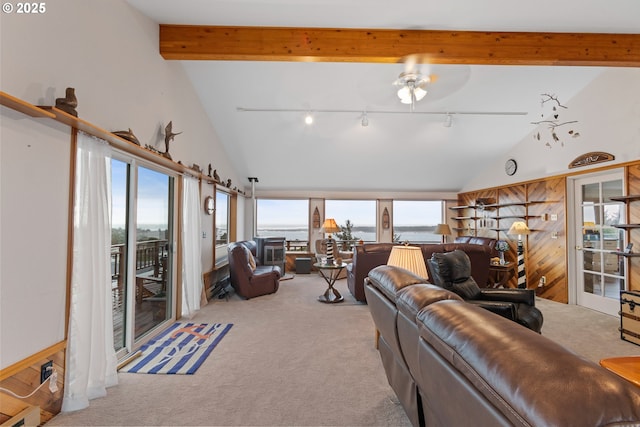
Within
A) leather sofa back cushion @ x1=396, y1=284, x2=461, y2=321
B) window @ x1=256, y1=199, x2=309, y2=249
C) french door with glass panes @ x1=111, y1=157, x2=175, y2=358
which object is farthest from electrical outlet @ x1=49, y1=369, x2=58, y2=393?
window @ x1=256, y1=199, x2=309, y2=249

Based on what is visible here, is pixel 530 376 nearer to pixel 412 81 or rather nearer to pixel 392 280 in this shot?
pixel 392 280

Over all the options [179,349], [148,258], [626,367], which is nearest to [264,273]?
[148,258]

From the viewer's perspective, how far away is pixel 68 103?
2041 mm

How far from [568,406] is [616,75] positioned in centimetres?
556

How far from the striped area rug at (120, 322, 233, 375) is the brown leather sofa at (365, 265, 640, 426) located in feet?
7.21

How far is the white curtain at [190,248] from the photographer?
Result: 4.04 meters

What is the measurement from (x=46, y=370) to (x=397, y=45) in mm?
4124

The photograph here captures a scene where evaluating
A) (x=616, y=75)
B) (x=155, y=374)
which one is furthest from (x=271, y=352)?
(x=616, y=75)

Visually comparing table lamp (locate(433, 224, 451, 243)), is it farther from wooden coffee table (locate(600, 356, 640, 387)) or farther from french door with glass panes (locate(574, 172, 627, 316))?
wooden coffee table (locate(600, 356, 640, 387))

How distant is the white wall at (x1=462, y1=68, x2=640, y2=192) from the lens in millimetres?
3998

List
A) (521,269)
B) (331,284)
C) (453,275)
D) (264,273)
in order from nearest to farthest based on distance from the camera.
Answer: (453,275), (331,284), (264,273), (521,269)

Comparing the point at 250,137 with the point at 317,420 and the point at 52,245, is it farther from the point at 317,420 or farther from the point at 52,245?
the point at 317,420

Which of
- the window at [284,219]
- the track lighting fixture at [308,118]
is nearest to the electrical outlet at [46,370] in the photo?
the track lighting fixture at [308,118]

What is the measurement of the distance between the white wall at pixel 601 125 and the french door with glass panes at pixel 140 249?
5.94 metres
